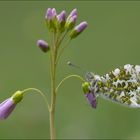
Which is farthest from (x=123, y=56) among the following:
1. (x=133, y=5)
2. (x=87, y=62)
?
(x=133, y=5)

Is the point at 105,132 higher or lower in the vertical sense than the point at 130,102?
lower

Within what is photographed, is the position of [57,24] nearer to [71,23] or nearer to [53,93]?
[71,23]

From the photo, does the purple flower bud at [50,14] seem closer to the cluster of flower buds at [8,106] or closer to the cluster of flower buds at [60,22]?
the cluster of flower buds at [60,22]

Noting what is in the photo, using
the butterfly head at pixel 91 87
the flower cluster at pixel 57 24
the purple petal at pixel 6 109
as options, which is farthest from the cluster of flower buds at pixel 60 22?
the purple petal at pixel 6 109

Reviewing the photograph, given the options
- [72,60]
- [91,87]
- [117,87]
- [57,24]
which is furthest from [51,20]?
[72,60]

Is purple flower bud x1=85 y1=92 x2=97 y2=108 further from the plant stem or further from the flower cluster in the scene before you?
the flower cluster

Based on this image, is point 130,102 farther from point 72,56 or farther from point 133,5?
point 133,5

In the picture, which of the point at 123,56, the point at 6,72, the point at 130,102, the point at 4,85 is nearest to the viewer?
the point at 130,102

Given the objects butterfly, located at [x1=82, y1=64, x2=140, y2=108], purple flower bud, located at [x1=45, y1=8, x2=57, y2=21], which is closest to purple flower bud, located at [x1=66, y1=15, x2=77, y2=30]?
purple flower bud, located at [x1=45, y1=8, x2=57, y2=21]
